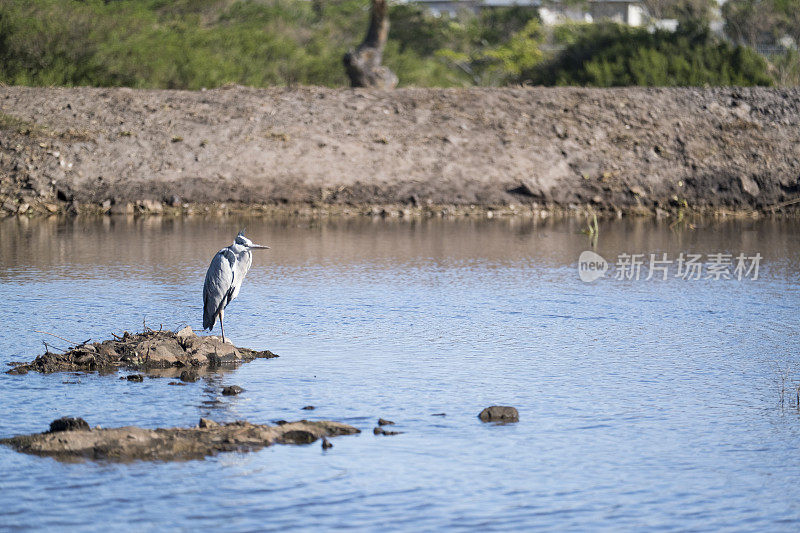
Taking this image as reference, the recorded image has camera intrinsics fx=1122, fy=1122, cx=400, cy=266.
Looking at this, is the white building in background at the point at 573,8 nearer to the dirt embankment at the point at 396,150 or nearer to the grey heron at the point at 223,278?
the dirt embankment at the point at 396,150

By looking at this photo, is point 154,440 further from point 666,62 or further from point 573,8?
point 573,8

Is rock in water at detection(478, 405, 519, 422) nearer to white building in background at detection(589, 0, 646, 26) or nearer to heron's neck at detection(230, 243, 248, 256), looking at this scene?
heron's neck at detection(230, 243, 248, 256)

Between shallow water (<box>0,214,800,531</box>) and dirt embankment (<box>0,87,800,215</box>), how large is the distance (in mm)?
8476

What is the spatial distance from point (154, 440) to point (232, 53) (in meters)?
29.3

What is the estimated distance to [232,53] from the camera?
35156 mm

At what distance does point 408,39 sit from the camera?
61.8 metres

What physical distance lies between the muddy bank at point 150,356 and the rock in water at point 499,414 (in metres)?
2.72

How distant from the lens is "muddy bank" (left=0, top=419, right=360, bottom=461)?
23.1 ft

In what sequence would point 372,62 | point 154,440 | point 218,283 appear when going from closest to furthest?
point 154,440
point 218,283
point 372,62

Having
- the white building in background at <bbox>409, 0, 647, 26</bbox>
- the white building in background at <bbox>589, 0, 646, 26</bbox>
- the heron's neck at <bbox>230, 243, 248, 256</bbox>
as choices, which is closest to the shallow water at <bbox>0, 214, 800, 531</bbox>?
the heron's neck at <bbox>230, 243, 248, 256</bbox>

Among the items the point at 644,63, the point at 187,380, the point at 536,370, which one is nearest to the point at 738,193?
the point at 644,63

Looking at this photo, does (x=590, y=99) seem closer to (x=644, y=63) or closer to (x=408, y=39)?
(x=644, y=63)

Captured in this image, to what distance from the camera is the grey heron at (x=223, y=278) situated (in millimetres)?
10219

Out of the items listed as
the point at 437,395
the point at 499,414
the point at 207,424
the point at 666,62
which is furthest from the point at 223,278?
the point at 666,62
